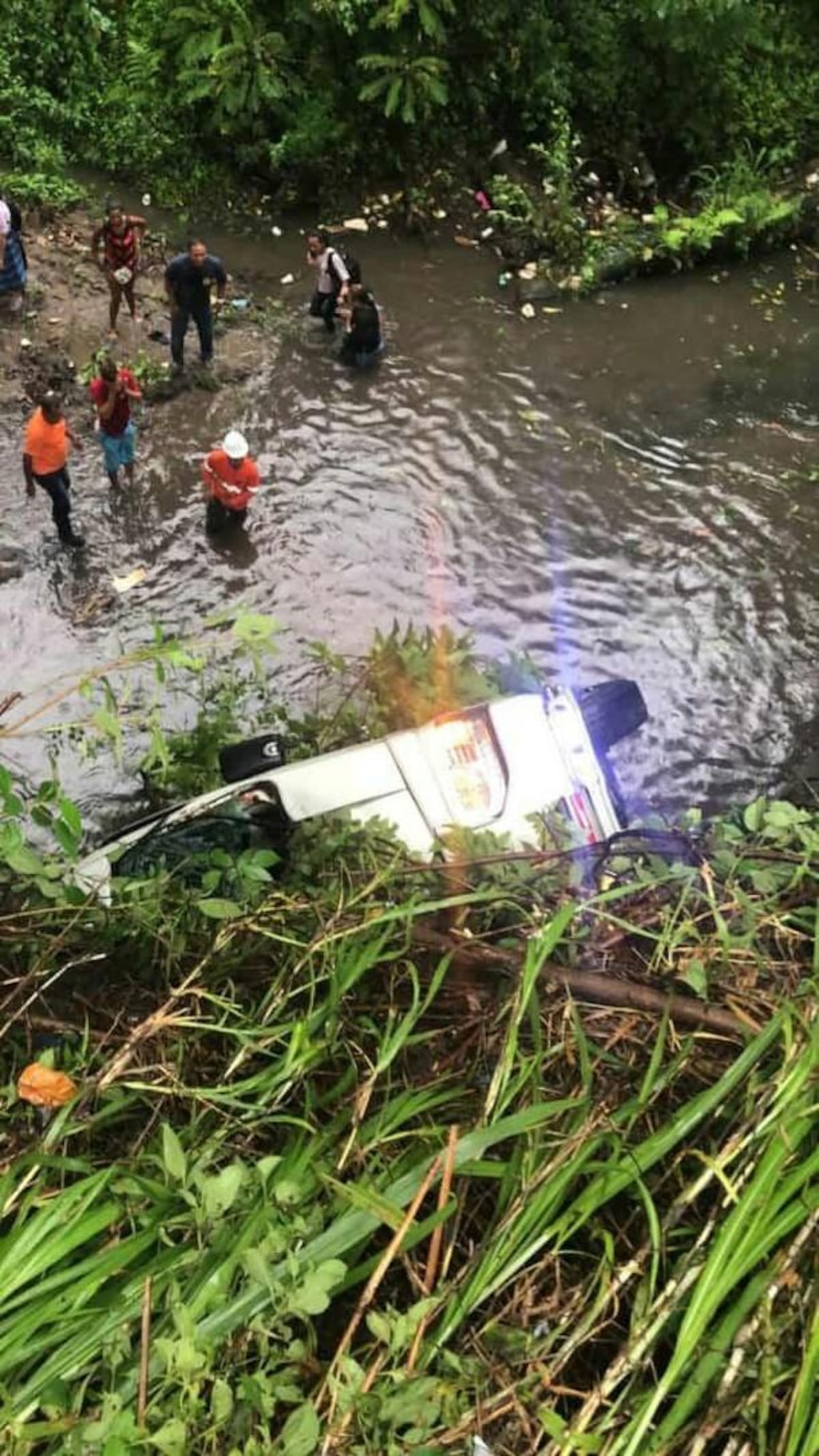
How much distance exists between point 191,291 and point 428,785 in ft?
21.7

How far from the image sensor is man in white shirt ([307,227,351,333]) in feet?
34.9

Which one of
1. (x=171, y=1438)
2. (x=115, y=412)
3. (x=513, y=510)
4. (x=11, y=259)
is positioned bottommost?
(x=513, y=510)

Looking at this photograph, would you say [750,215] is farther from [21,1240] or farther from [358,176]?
[21,1240]

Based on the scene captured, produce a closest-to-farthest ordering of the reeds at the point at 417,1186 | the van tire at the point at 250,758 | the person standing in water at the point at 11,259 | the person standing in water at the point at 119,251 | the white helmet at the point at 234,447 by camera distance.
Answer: the reeds at the point at 417,1186
the van tire at the point at 250,758
the white helmet at the point at 234,447
the person standing in water at the point at 119,251
the person standing in water at the point at 11,259

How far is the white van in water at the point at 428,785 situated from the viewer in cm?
505

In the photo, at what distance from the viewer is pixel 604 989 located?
8.25 ft

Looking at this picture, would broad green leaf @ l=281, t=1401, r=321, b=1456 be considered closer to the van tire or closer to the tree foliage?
the van tire

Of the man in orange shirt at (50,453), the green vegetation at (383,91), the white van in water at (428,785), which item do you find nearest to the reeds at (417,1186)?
the white van in water at (428,785)

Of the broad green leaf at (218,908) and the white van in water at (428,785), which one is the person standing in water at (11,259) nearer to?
the white van in water at (428,785)

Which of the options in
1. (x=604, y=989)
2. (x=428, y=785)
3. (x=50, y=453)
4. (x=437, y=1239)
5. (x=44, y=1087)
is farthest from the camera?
(x=50, y=453)

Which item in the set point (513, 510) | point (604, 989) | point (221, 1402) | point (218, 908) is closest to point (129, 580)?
point (513, 510)

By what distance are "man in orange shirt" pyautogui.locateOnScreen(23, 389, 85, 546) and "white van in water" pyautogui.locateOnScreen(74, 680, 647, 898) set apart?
10.8ft

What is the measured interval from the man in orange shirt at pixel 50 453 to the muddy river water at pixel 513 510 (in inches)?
24.2

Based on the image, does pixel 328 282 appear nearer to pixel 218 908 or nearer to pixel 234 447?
pixel 234 447
